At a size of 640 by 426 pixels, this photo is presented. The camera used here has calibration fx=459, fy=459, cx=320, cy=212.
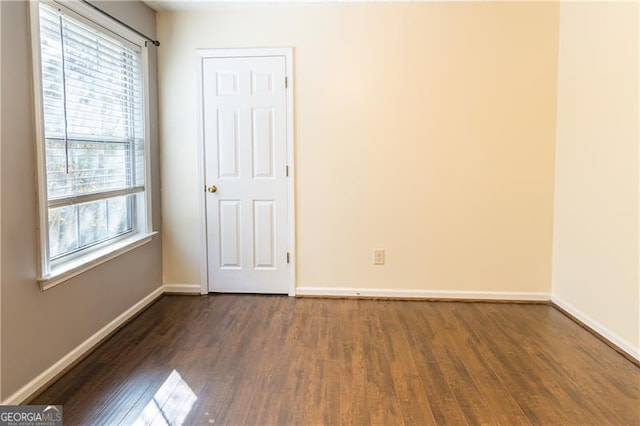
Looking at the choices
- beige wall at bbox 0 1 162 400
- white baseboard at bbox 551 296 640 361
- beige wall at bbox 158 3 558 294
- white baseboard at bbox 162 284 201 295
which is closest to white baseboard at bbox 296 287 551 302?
beige wall at bbox 158 3 558 294

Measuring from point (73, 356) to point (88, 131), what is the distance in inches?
52.1

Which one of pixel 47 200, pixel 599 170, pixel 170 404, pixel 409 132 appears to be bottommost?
pixel 170 404

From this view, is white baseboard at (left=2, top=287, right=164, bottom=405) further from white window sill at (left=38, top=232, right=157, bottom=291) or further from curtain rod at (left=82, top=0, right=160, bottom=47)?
curtain rod at (left=82, top=0, right=160, bottom=47)

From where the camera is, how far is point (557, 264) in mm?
3637

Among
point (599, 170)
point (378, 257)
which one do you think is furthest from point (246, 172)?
point (599, 170)

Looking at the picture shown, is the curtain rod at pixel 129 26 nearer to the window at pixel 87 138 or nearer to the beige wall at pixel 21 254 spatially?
the window at pixel 87 138

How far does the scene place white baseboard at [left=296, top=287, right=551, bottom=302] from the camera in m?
A: 3.74

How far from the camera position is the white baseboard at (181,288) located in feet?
12.9

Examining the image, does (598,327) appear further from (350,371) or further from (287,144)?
(287,144)

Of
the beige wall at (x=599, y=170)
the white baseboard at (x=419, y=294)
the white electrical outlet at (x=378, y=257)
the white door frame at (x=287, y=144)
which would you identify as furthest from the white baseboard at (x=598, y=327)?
the white door frame at (x=287, y=144)

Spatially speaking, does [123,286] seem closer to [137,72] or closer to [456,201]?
[137,72]

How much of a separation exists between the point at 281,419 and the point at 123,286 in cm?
172

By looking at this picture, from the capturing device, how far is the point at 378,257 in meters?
3.81

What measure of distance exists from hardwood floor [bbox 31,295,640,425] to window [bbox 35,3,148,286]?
710 millimetres
